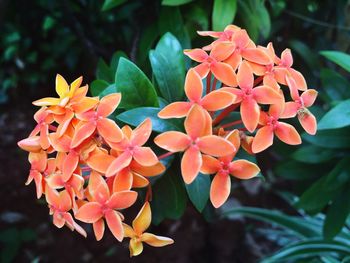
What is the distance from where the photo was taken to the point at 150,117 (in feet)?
2.58

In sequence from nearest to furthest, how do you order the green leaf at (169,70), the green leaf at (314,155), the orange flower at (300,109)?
the orange flower at (300,109)
the green leaf at (169,70)
the green leaf at (314,155)

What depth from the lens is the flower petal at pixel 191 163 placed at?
0.63 metres

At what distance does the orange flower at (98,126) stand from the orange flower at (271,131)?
20 centimetres

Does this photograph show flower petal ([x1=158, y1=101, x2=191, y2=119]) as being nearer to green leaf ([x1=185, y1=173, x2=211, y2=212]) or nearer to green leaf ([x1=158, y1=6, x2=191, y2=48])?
green leaf ([x1=185, y1=173, x2=211, y2=212])

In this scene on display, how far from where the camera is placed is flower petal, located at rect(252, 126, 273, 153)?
0.71 meters

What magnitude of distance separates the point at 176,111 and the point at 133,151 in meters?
0.08

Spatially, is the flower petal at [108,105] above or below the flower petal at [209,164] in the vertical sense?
above

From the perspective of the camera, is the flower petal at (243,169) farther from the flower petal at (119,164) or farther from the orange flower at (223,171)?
the flower petal at (119,164)

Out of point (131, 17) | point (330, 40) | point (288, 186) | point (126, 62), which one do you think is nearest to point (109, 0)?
point (126, 62)

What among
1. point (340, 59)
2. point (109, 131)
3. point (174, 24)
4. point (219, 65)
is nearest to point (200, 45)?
point (174, 24)

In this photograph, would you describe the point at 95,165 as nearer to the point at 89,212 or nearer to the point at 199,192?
the point at 89,212

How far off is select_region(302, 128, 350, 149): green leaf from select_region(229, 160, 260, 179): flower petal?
0.59 metres

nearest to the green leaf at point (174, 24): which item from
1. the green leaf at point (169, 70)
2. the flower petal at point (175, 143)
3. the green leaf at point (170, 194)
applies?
the green leaf at point (169, 70)

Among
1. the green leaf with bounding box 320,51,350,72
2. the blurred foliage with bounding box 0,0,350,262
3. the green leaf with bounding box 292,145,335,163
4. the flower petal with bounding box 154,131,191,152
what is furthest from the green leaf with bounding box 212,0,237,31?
the flower petal with bounding box 154,131,191,152
